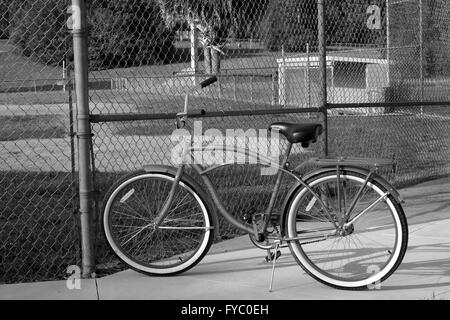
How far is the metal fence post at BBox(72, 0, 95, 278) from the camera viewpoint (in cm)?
518

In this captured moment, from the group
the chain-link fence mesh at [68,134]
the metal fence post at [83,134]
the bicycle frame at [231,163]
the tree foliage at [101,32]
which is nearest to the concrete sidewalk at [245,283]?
the metal fence post at [83,134]

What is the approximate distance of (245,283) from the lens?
204 inches

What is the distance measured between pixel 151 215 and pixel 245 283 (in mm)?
888

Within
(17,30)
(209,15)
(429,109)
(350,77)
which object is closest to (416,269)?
(209,15)

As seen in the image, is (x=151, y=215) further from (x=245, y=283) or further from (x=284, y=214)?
(x=284, y=214)

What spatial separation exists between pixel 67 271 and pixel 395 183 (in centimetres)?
520

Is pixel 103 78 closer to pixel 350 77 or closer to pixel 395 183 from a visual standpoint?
pixel 395 183

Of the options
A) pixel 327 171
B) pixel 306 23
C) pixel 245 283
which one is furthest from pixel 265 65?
pixel 245 283

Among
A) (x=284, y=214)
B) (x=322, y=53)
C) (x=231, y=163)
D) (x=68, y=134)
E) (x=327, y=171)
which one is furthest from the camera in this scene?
(x=322, y=53)

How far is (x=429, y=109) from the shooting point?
13.6 m

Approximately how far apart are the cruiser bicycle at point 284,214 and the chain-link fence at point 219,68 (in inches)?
13.2

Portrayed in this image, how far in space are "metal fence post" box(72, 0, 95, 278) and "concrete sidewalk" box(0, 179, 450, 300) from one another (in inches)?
11.9

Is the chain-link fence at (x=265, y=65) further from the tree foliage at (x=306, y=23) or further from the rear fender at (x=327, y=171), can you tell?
the rear fender at (x=327, y=171)
